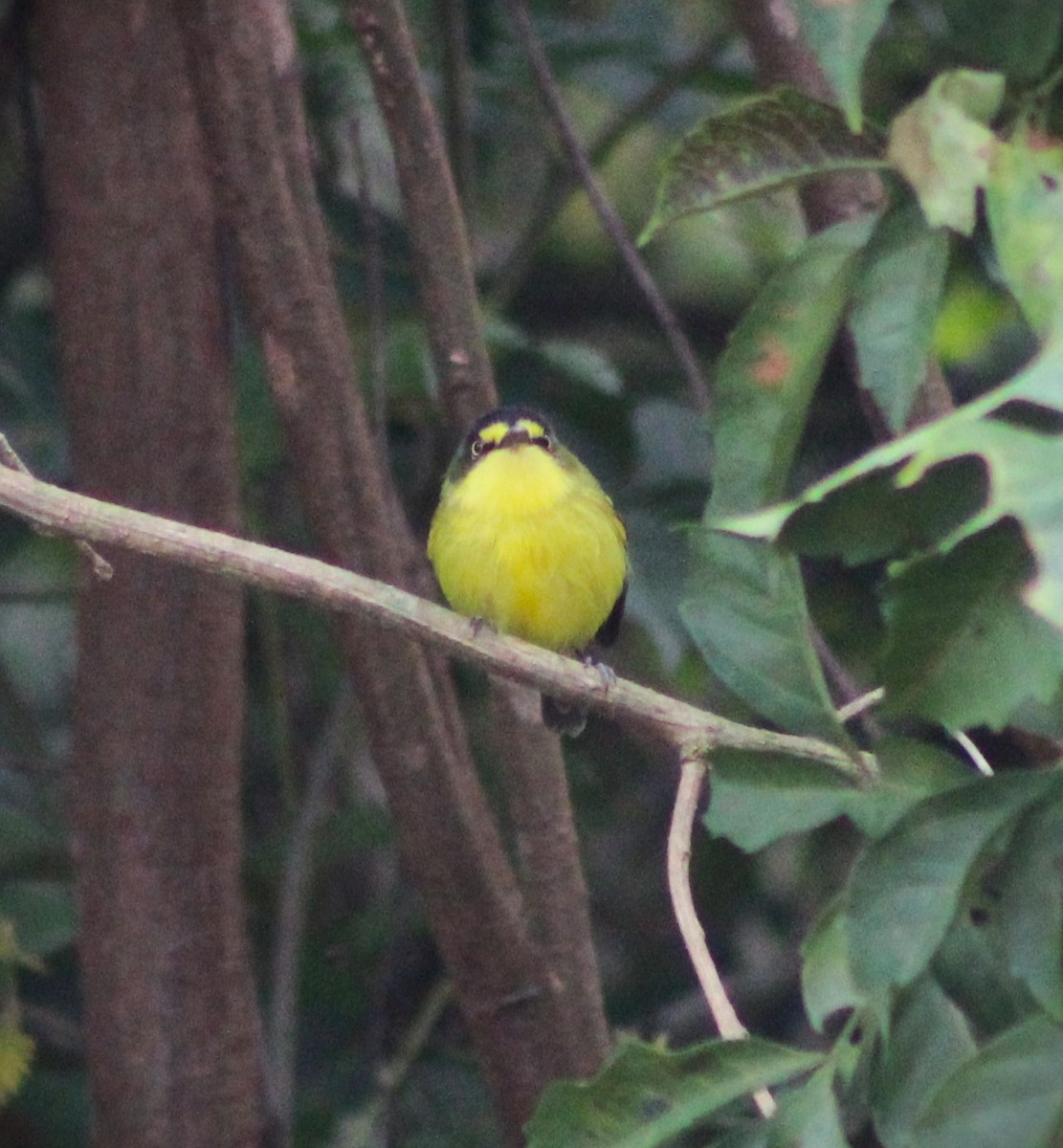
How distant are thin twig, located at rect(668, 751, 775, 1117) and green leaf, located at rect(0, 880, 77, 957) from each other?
1.72m

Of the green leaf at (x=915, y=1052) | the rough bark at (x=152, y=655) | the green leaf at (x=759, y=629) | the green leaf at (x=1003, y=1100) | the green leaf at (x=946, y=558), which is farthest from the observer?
the rough bark at (x=152, y=655)

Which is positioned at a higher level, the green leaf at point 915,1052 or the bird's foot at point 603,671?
the green leaf at point 915,1052

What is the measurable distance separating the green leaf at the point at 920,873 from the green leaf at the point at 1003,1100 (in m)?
0.09

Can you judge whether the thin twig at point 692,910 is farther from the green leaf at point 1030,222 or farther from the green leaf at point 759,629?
the green leaf at point 1030,222

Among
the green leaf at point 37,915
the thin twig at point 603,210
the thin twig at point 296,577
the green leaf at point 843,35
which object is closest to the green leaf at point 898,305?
the green leaf at point 843,35

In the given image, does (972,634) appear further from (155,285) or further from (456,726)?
(155,285)

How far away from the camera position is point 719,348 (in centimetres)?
467

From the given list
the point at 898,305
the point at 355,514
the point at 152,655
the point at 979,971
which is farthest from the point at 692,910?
the point at 152,655

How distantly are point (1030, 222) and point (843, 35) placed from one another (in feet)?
0.74

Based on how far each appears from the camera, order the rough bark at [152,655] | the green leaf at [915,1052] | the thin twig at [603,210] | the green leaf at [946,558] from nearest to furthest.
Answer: the green leaf at [946,558] → the green leaf at [915,1052] → the rough bark at [152,655] → the thin twig at [603,210]

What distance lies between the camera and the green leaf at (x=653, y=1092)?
1.70 m

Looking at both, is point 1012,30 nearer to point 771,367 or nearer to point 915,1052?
point 771,367

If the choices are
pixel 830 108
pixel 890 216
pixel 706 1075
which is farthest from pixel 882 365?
pixel 706 1075

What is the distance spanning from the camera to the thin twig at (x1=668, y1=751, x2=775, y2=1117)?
1.93 meters
